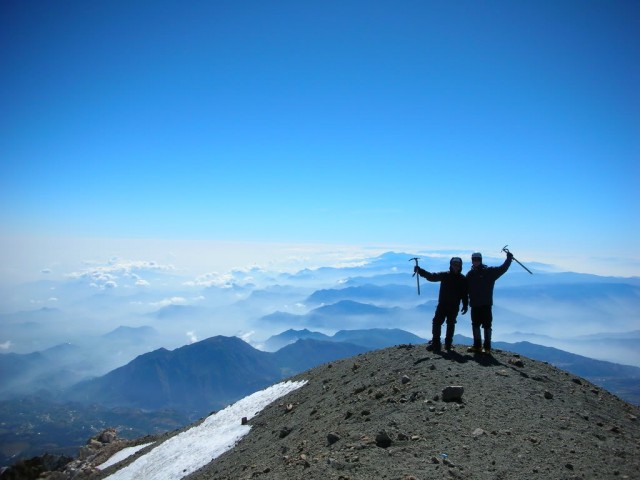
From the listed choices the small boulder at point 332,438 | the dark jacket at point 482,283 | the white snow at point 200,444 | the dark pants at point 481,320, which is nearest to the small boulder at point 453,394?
the small boulder at point 332,438

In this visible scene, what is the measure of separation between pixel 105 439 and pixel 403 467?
3995cm

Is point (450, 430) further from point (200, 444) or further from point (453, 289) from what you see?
point (200, 444)

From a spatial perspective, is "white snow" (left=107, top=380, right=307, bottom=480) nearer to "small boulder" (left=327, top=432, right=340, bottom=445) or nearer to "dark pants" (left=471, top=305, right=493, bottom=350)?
"small boulder" (left=327, top=432, right=340, bottom=445)

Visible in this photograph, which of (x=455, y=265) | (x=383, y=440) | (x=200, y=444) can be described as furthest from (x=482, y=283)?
(x=200, y=444)

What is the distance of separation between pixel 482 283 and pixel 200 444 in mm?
17320

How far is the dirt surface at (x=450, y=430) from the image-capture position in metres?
9.23

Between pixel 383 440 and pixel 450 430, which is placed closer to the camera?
pixel 383 440

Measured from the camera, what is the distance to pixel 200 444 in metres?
22.0

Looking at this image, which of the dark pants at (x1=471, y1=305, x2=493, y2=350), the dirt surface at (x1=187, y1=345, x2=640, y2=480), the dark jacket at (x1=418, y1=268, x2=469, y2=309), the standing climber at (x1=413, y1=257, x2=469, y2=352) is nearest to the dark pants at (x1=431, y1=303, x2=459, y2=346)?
the standing climber at (x1=413, y1=257, x2=469, y2=352)

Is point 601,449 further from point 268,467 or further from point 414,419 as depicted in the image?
point 268,467

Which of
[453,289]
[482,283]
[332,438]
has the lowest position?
[332,438]

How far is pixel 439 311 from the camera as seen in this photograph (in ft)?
53.8

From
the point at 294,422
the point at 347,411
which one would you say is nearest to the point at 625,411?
the point at 347,411

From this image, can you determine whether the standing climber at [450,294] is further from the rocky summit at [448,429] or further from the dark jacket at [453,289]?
the rocky summit at [448,429]
